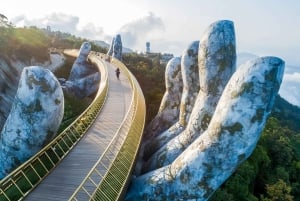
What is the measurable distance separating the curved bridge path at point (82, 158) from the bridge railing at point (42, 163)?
0.81 ft

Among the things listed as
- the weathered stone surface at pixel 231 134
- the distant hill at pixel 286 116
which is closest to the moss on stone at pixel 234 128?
the weathered stone surface at pixel 231 134

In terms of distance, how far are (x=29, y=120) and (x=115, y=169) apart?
4.61m

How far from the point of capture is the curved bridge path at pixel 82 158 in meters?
13.1

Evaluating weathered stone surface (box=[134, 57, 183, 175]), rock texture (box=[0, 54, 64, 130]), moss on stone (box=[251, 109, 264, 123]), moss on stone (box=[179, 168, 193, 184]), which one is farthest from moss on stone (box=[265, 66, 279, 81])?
rock texture (box=[0, 54, 64, 130])

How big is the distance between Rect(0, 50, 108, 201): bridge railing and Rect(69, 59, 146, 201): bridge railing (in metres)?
1.92

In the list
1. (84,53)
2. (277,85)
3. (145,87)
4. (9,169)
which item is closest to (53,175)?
(9,169)

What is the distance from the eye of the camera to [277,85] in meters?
12.6

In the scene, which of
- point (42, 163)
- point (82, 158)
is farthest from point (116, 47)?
point (42, 163)

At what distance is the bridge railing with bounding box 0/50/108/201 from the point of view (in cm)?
1309

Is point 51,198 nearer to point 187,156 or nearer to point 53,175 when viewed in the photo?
A: point 53,175

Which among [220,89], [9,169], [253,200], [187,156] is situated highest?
[220,89]

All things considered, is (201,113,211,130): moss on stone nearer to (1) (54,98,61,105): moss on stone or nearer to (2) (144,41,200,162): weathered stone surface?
(2) (144,41,200,162): weathered stone surface

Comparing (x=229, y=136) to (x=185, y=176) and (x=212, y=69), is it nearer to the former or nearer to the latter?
(x=185, y=176)

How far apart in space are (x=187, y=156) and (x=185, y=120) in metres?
6.01
